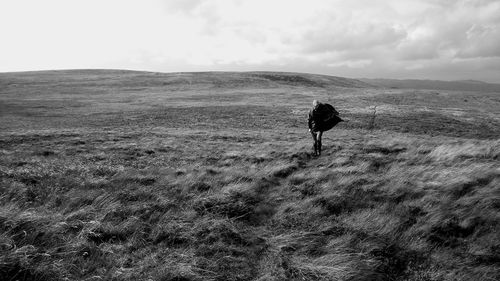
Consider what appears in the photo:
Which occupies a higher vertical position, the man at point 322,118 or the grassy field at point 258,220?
the man at point 322,118

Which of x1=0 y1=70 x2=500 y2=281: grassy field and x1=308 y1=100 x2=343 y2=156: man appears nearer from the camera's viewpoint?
x1=0 y1=70 x2=500 y2=281: grassy field

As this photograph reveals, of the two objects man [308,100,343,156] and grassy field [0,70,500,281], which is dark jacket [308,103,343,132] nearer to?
man [308,100,343,156]

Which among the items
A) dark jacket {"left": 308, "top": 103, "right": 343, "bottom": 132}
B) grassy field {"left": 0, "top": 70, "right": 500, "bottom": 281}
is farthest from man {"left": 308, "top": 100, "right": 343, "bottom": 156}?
grassy field {"left": 0, "top": 70, "right": 500, "bottom": 281}

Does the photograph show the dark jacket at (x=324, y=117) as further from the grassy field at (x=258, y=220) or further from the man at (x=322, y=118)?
the grassy field at (x=258, y=220)

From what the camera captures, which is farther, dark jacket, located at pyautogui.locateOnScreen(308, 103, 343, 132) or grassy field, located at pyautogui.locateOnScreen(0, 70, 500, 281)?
dark jacket, located at pyautogui.locateOnScreen(308, 103, 343, 132)

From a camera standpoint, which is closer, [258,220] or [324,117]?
[258,220]

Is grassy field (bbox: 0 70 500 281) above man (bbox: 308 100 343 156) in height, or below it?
below

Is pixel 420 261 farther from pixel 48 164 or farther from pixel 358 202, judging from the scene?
pixel 48 164

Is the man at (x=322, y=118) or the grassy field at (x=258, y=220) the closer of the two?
the grassy field at (x=258, y=220)

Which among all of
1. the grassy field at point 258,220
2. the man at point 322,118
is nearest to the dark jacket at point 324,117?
the man at point 322,118

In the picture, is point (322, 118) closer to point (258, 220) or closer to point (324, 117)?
point (324, 117)

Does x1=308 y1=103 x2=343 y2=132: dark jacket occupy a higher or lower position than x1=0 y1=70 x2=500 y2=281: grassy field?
higher

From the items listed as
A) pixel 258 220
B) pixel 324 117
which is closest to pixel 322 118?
pixel 324 117

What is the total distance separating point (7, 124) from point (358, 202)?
89.1 feet
